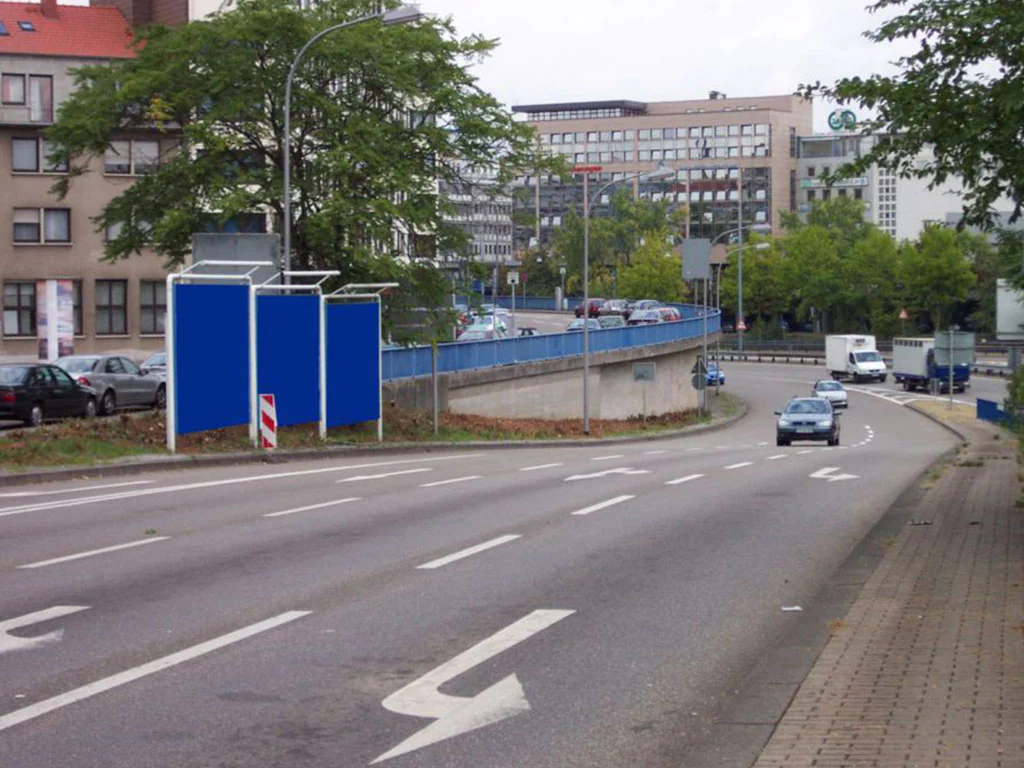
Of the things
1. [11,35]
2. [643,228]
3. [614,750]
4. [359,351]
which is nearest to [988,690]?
[614,750]

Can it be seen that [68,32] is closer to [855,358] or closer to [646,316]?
[646,316]

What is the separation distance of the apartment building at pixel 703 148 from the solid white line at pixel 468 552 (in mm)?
132448

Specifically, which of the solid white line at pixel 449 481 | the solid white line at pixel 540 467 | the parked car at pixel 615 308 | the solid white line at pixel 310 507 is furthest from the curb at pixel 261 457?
the parked car at pixel 615 308

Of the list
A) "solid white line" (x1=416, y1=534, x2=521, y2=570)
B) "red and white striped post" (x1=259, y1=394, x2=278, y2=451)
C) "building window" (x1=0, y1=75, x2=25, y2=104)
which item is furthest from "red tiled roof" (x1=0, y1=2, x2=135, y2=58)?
"solid white line" (x1=416, y1=534, x2=521, y2=570)

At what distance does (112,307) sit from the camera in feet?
208

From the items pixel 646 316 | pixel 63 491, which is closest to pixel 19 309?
pixel 646 316

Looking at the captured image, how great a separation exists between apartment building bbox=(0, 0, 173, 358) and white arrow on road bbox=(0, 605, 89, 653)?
5086 centimetres

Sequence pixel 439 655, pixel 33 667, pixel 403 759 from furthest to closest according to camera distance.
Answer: pixel 439 655
pixel 33 667
pixel 403 759

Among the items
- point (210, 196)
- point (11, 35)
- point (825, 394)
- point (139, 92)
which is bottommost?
point (825, 394)

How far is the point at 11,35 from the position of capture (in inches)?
2534

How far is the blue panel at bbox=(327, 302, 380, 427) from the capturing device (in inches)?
1260

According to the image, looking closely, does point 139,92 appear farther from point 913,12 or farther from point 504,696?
point 504,696

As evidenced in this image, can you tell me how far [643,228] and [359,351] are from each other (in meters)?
113

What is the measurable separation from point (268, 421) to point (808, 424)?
22.2m
